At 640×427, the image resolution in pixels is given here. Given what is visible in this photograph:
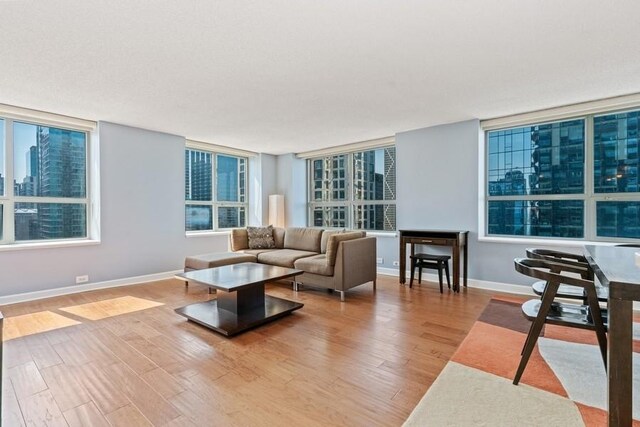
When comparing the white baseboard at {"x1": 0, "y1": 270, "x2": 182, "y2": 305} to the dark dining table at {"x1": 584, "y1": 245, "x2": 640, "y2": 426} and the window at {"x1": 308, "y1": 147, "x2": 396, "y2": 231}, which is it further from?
the dark dining table at {"x1": 584, "y1": 245, "x2": 640, "y2": 426}

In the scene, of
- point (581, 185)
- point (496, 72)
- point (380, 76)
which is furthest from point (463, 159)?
point (380, 76)

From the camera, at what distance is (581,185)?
395cm

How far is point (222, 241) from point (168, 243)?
3.33ft

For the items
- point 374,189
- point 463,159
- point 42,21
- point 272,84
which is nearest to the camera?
point 42,21

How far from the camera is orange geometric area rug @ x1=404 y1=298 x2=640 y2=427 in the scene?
65.5 inches

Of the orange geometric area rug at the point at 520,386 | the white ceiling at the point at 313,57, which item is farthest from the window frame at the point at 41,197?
the orange geometric area rug at the point at 520,386

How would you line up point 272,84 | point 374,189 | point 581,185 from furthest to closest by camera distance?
point 374,189
point 581,185
point 272,84

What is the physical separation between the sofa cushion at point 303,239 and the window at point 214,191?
63.6 inches

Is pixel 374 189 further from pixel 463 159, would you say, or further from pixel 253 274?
pixel 253 274

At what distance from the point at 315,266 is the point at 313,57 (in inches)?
96.3

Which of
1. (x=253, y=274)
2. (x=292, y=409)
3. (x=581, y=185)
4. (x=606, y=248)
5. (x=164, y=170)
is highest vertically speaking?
(x=164, y=170)

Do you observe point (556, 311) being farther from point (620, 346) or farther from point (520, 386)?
point (620, 346)

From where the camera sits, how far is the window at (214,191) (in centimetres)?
575

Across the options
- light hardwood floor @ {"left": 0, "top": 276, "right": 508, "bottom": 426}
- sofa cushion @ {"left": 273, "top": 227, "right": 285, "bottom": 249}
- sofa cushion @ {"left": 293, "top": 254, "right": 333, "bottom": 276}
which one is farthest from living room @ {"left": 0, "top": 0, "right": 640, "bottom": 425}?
sofa cushion @ {"left": 273, "top": 227, "right": 285, "bottom": 249}
